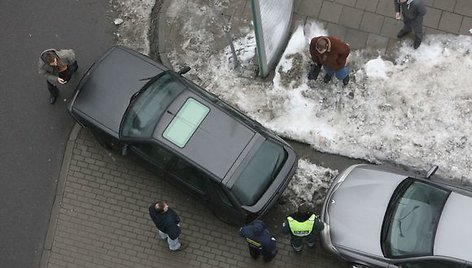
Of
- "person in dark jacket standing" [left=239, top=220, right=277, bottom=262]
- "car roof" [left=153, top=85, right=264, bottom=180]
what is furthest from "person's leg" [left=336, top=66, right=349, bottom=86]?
"person in dark jacket standing" [left=239, top=220, right=277, bottom=262]

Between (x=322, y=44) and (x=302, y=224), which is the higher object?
(x=322, y=44)

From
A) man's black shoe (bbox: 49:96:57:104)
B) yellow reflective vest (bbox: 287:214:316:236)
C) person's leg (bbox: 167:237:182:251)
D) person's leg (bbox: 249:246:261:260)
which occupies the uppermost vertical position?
man's black shoe (bbox: 49:96:57:104)

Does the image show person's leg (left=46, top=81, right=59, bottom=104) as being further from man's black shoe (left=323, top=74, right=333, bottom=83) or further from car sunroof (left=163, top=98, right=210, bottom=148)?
man's black shoe (left=323, top=74, right=333, bottom=83)

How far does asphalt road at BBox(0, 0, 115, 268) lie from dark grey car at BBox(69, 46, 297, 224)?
1.08 m

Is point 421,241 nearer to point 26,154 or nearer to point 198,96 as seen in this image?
point 198,96

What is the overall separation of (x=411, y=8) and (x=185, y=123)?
13.7ft

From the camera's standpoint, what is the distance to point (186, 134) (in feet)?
32.0

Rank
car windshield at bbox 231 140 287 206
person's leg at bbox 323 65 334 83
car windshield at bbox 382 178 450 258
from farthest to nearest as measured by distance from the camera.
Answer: person's leg at bbox 323 65 334 83 → car windshield at bbox 231 140 287 206 → car windshield at bbox 382 178 450 258

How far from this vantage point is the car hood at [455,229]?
8.80 meters

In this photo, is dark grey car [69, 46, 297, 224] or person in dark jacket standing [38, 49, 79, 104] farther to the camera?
person in dark jacket standing [38, 49, 79, 104]

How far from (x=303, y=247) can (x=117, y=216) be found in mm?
3163

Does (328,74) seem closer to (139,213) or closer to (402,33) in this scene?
(402,33)

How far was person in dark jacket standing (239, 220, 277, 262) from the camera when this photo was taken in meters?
8.97

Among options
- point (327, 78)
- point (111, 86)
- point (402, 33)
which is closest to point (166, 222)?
point (111, 86)
